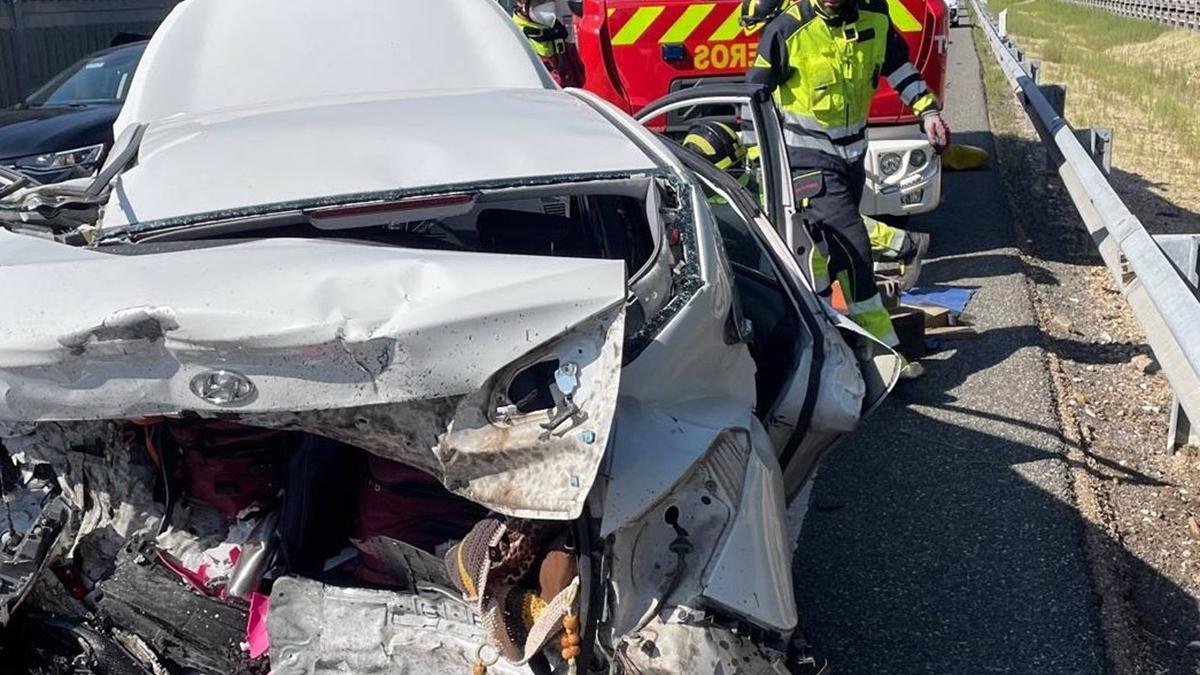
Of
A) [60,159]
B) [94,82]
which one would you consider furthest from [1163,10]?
[60,159]

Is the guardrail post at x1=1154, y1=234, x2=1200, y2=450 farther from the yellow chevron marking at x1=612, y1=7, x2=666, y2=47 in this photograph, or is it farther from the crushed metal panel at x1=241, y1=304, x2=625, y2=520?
the yellow chevron marking at x1=612, y1=7, x2=666, y2=47

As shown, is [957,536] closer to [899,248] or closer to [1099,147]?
[899,248]

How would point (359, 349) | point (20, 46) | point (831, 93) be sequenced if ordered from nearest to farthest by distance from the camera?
point (359, 349) → point (831, 93) → point (20, 46)

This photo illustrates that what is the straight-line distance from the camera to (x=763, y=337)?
11.7 ft

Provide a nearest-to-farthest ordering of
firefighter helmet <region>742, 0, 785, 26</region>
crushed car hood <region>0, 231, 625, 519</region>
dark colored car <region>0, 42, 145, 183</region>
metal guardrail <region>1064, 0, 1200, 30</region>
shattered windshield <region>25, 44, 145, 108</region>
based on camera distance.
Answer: crushed car hood <region>0, 231, 625, 519</region>
firefighter helmet <region>742, 0, 785, 26</region>
dark colored car <region>0, 42, 145, 183</region>
shattered windshield <region>25, 44, 145, 108</region>
metal guardrail <region>1064, 0, 1200, 30</region>

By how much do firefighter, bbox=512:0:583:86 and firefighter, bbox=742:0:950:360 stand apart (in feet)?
8.26

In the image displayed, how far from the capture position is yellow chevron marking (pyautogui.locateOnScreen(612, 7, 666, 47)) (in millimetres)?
7348

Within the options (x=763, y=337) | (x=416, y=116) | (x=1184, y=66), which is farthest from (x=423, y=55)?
(x=1184, y=66)

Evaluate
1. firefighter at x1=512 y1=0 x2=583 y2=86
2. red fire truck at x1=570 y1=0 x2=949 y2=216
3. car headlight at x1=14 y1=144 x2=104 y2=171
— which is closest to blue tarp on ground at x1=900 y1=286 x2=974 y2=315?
red fire truck at x1=570 y1=0 x2=949 y2=216

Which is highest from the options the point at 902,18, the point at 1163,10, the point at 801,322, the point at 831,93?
the point at 801,322

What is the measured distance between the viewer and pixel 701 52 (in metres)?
7.41

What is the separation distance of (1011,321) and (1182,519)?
2.36m

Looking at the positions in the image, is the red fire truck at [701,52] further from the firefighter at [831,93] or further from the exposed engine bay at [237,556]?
the exposed engine bay at [237,556]

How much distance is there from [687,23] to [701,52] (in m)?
0.18
